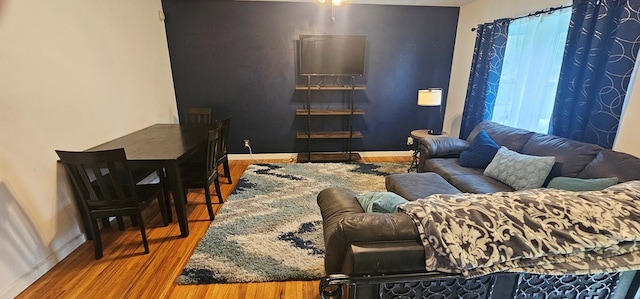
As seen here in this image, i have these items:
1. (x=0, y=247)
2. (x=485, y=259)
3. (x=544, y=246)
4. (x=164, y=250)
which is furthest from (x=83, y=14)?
(x=544, y=246)

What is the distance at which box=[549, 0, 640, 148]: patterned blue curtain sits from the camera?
6.33 feet

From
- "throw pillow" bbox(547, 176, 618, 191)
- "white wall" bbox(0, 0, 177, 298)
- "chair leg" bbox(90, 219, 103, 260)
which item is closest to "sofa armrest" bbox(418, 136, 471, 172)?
"throw pillow" bbox(547, 176, 618, 191)

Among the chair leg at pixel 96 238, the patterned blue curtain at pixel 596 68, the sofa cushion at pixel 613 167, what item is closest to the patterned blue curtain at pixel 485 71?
the patterned blue curtain at pixel 596 68

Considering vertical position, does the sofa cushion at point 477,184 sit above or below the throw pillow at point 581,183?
below

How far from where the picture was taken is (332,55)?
3.87 m

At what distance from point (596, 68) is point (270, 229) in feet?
9.59

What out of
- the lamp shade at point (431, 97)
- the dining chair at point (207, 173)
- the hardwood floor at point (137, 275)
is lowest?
the hardwood floor at point (137, 275)

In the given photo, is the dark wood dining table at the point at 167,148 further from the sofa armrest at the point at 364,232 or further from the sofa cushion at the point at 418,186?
the sofa cushion at the point at 418,186

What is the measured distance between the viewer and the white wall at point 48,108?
1782 mm

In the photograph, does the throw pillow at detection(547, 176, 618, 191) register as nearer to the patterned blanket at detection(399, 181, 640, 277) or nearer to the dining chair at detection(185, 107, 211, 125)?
the patterned blanket at detection(399, 181, 640, 277)

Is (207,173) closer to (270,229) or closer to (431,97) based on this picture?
(270,229)

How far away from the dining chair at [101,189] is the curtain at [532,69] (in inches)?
145

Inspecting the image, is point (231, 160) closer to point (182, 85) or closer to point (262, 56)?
point (182, 85)

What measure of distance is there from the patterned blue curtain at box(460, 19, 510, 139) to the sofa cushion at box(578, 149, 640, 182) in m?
1.57
